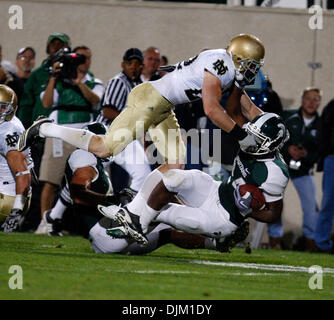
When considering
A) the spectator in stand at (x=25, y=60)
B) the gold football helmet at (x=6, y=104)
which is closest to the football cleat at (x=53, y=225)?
the gold football helmet at (x=6, y=104)

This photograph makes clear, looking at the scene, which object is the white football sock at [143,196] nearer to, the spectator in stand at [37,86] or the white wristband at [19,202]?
the white wristband at [19,202]

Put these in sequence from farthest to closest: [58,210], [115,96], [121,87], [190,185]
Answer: [121,87] < [115,96] < [58,210] < [190,185]

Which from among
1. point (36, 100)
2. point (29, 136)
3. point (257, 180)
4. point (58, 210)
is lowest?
point (58, 210)

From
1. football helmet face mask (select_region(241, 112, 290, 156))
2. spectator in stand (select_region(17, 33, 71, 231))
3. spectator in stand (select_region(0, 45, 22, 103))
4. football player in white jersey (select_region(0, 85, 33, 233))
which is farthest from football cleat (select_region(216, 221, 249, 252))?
spectator in stand (select_region(0, 45, 22, 103))

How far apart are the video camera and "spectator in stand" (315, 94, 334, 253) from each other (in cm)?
256

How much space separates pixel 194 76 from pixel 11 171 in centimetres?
183

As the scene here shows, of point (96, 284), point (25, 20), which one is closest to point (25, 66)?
point (25, 20)

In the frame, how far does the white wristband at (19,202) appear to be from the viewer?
669 cm

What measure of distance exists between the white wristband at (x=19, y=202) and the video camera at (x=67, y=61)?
214 cm

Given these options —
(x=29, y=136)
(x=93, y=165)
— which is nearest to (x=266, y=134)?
(x=93, y=165)

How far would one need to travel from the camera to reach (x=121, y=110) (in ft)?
28.0

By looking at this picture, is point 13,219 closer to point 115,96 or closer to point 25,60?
point 115,96

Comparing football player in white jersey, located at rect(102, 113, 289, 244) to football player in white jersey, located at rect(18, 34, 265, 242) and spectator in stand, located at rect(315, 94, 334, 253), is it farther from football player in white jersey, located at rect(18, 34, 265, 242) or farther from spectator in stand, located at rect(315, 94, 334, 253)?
spectator in stand, located at rect(315, 94, 334, 253)
